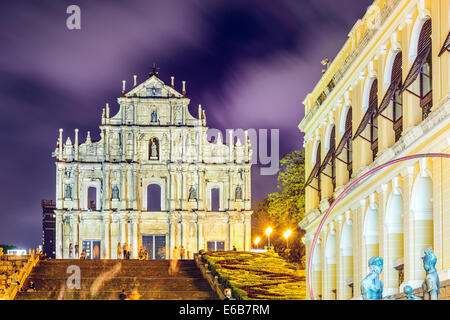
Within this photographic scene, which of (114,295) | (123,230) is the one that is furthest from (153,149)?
(114,295)

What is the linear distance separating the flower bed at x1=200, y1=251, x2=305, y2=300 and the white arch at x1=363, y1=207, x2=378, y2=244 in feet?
36.0

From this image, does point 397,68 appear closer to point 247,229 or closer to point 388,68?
point 388,68

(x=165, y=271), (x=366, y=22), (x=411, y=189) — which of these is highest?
(x=366, y=22)

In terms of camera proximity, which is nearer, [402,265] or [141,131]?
[402,265]

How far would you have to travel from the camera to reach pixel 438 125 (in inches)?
1082

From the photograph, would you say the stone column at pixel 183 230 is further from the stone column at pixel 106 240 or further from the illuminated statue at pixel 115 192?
the stone column at pixel 106 240

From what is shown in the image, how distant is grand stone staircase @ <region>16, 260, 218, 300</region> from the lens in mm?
51344

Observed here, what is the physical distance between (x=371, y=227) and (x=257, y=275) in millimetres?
24369

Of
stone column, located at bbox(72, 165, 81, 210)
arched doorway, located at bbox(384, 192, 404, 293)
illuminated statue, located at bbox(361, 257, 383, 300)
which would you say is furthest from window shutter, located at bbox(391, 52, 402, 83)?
stone column, located at bbox(72, 165, 81, 210)

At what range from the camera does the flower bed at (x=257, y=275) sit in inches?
2045

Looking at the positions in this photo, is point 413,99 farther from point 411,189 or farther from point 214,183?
point 214,183
